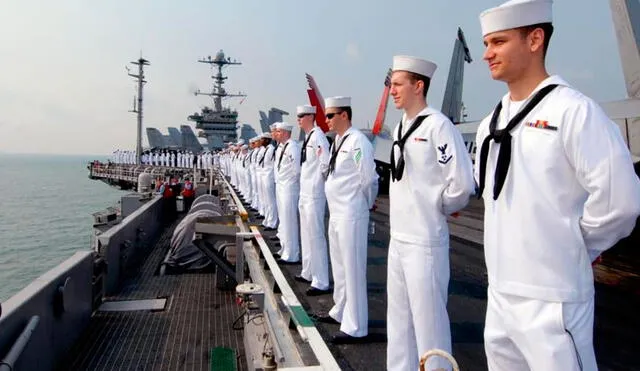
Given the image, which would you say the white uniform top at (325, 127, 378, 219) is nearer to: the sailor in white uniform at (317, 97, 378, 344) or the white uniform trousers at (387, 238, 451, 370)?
the sailor in white uniform at (317, 97, 378, 344)

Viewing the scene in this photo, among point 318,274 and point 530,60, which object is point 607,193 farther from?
point 318,274

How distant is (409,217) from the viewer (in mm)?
2803

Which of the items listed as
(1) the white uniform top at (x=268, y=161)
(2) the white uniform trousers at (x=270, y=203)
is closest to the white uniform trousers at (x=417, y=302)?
(2) the white uniform trousers at (x=270, y=203)

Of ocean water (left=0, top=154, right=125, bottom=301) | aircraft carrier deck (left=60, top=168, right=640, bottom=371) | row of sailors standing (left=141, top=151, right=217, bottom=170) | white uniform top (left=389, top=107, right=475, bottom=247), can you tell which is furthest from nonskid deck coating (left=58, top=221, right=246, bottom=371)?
row of sailors standing (left=141, top=151, right=217, bottom=170)

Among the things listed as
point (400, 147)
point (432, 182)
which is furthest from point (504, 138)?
point (400, 147)

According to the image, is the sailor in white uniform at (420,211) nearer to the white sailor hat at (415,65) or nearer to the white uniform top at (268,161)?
the white sailor hat at (415,65)

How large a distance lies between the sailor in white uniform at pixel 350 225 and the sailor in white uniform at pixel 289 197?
2.42 metres

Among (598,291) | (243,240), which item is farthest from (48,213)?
(598,291)

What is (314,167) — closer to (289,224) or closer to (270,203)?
(289,224)

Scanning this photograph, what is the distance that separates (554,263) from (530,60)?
0.75 meters

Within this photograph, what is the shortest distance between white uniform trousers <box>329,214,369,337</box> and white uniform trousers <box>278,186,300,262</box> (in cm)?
244

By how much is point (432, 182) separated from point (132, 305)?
5.69 metres

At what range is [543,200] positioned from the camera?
1652 millimetres

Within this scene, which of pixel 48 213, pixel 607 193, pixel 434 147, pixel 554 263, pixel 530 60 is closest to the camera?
pixel 607 193
